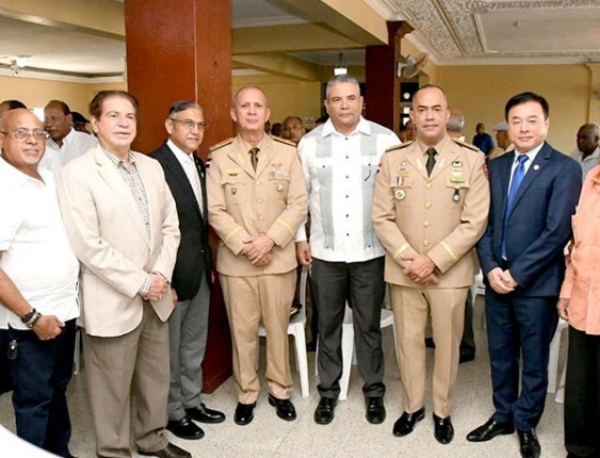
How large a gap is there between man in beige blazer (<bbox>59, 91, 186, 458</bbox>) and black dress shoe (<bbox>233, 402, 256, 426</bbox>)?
1.57 feet

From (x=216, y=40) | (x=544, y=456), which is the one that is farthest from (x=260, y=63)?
(x=544, y=456)

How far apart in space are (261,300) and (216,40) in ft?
4.97

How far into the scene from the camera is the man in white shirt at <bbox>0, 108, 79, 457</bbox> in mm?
2199

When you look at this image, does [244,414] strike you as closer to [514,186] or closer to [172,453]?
[172,453]

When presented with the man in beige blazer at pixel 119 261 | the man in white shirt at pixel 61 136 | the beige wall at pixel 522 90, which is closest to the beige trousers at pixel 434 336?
the man in beige blazer at pixel 119 261

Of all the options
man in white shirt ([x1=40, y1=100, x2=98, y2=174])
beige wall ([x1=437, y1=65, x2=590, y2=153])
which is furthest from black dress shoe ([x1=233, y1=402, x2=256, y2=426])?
beige wall ([x1=437, y1=65, x2=590, y2=153])

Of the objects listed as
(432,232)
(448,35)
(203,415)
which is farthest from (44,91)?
(432,232)

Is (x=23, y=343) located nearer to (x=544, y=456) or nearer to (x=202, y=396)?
(x=202, y=396)

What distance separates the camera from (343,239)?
3121 mm

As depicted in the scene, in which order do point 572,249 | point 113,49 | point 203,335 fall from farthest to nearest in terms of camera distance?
point 113,49 < point 203,335 < point 572,249

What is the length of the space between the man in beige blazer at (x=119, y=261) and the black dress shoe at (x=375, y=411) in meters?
1.05

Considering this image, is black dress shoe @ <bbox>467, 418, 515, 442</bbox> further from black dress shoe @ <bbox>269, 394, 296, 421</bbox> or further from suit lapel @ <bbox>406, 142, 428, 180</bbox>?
suit lapel @ <bbox>406, 142, 428, 180</bbox>

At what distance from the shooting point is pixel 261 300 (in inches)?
125

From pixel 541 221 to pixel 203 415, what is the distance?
1.95 metres
